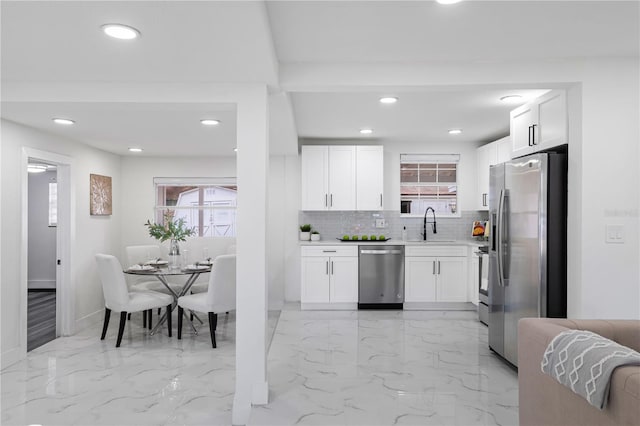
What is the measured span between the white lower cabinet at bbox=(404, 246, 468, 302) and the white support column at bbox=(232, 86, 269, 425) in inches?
136

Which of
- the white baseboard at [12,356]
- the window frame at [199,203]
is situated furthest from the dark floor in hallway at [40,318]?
the window frame at [199,203]

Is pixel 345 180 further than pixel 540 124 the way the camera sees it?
Yes

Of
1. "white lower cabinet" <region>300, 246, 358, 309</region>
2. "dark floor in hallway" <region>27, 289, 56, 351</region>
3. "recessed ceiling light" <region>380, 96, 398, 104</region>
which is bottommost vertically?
"dark floor in hallway" <region>27, 289, 56, 351</region>

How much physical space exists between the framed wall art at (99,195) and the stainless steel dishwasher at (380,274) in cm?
344

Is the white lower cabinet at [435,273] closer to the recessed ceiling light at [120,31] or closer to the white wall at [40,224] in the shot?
the recessed ceiling light at [120,31]

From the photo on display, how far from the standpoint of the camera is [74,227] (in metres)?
5.01

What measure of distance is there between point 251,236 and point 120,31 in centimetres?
140

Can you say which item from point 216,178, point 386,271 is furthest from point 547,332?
point 216,178

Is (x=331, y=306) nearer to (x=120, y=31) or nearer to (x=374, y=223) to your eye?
(x=374, y=223)

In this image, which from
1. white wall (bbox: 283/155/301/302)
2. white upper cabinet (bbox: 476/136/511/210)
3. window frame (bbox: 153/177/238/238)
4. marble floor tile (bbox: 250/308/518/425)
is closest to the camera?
marble floor tile (bbox: 250/308/518/425)

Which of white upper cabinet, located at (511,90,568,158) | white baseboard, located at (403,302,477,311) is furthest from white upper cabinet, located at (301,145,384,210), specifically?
white upper cabinet, located at (511,90,568,158)

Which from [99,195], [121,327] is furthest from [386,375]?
[99,195]

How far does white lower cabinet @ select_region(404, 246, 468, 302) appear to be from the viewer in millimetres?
5934

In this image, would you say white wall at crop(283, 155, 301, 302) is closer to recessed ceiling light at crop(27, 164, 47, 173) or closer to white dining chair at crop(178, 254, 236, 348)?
white dining chair at crop(178, 254, 236, 348)
